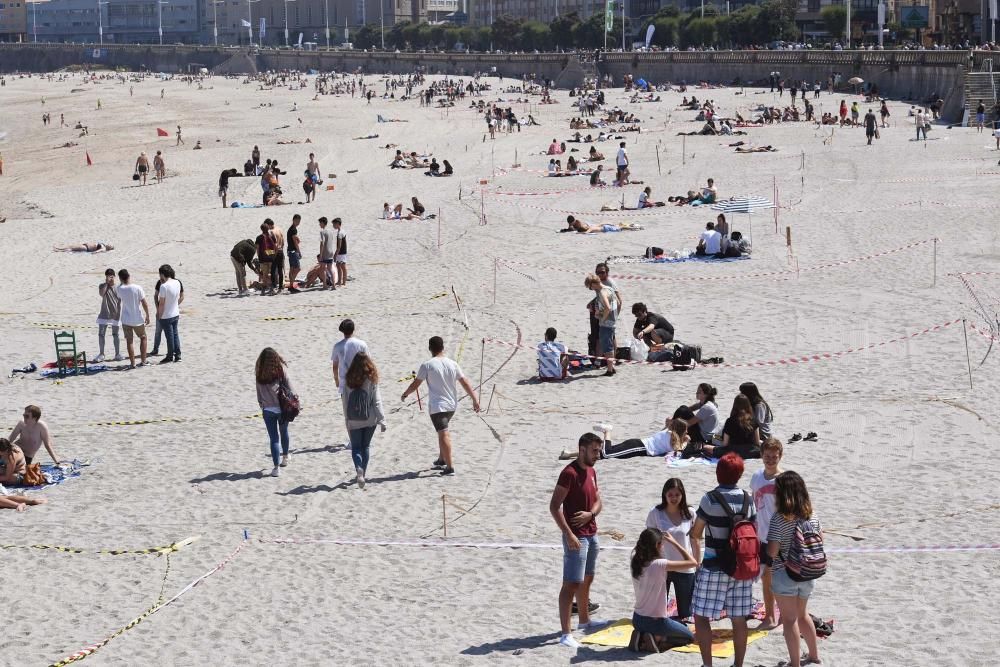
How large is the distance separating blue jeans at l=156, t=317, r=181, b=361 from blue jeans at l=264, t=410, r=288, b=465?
4.56 m

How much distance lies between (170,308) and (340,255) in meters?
4.98

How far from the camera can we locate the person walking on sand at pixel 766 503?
795 cm

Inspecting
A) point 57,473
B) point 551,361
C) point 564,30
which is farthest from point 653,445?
point 564,30

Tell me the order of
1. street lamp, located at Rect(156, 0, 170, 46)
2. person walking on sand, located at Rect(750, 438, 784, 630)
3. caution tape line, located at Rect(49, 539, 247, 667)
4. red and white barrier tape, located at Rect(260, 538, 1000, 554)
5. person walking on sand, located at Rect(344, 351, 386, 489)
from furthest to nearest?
street lamp, located at Rect(156, 0, 170, 46)
person walking on sand, located at Rect(344, 351, 386, 489)
red and white barrier tape, located at Rect(260, 538, 1000, 554)
caution tape line, located at Rect(49, 539, 247, 667)
person walking on sand, located at Rect(750, 438, 784, 630)

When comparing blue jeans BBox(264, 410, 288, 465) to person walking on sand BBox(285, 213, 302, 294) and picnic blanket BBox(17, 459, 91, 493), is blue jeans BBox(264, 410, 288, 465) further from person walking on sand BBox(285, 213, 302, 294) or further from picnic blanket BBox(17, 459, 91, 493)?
person walking on sand BBox(285, 213, 302, 294)

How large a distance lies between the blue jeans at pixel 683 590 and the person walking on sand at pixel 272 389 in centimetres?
454

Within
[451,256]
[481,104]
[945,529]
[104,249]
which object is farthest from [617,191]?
[481,104]

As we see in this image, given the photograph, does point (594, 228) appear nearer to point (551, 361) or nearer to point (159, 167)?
point (551, 361)

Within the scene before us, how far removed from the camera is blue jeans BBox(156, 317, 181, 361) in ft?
53.7

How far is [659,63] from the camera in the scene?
277 feet

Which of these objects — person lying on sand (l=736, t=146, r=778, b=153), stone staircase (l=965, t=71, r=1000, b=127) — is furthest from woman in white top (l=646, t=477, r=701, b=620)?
stone staircase (l=965, t=71, r=1000, b=127)

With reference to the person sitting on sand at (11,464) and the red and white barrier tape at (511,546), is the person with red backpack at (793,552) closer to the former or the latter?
the red and white barrier tape at (511,546)

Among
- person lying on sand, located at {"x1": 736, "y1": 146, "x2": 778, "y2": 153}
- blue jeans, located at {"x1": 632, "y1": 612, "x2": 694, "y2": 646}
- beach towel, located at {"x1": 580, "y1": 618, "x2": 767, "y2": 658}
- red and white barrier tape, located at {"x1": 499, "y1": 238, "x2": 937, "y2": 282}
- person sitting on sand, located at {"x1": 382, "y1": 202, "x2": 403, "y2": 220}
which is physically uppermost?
person lying on sand, located at {"x1": 736, "y1": 146, "x2": 778, "y2": 153}

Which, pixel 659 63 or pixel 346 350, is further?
pixel 659 63
